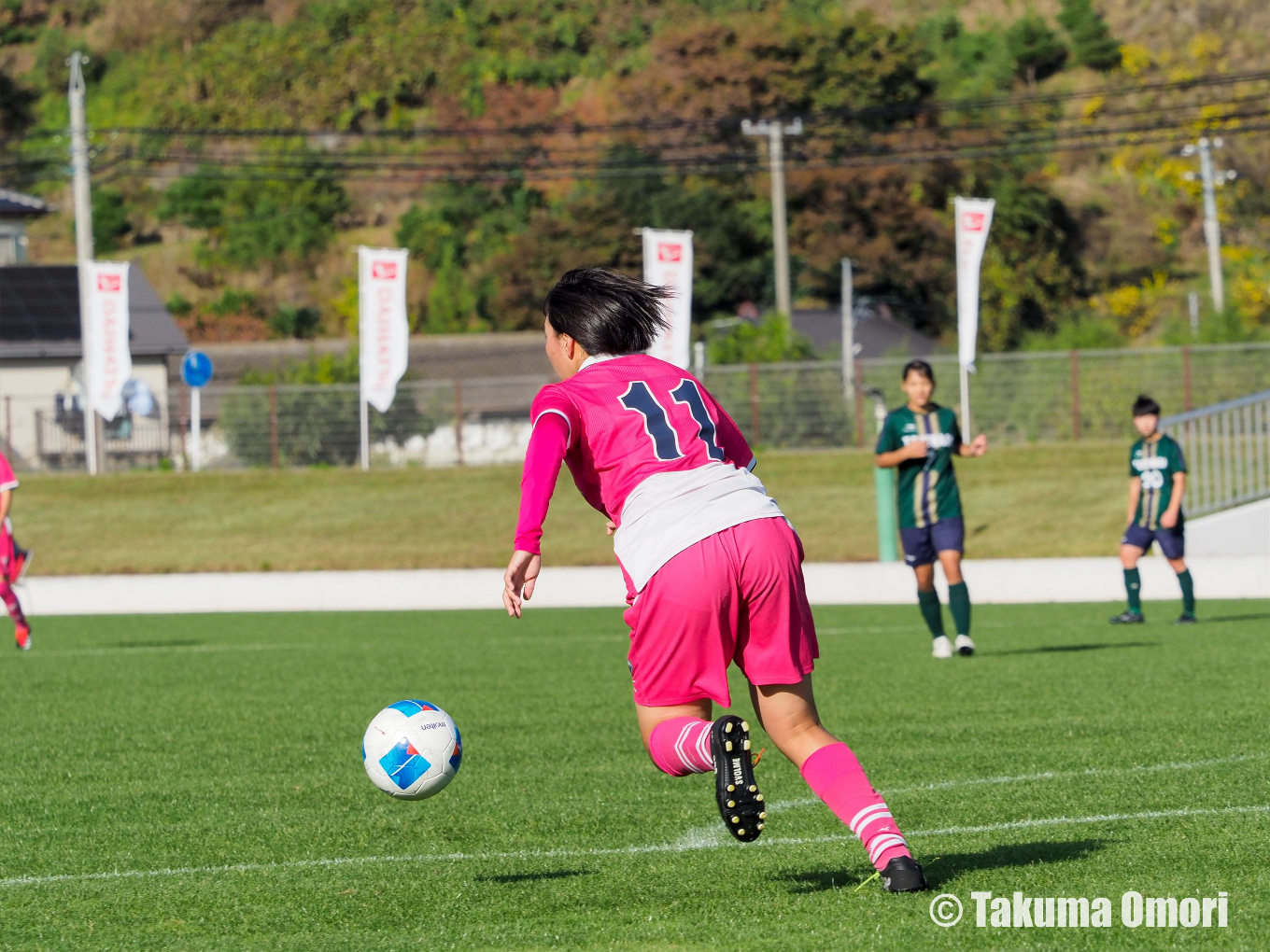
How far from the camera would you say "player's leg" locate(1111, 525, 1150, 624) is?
14.6 metres

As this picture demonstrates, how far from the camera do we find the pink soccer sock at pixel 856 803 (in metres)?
4.20

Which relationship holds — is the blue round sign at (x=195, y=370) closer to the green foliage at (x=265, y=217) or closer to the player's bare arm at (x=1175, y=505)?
the player's bare arm at (x=1175, y=505)

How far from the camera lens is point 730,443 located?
465 cm

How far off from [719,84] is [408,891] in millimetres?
61589

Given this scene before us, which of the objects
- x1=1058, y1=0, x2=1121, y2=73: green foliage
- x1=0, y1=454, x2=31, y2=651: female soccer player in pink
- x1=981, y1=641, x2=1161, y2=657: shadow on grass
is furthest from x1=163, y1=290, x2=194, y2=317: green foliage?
x1=981, y1=641, x2=1161, y2=657: shadow on grass

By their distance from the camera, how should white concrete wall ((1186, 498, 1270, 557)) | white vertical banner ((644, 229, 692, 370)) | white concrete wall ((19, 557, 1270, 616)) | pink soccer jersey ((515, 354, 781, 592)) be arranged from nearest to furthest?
1. pink soccer jersey ((515, 354, 781, 592))
2. white concrete wall ((19, 557, 1270, 616))
3. white concrete wall ((1186, 498, 1270, 557))
4. white vertical banner ((644, 229, 692, 370))

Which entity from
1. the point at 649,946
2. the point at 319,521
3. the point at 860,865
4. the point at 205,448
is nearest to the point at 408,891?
the point at 649,946

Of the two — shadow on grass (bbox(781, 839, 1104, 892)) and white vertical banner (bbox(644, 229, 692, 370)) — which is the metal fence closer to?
white vertical banner (bbox(644, 229, 692, 370))

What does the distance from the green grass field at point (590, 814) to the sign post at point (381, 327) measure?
1952 cm

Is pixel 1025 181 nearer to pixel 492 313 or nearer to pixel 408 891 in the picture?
pixel 492 313

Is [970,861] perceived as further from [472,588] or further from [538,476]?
[472,588]

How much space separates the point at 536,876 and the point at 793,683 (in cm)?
110

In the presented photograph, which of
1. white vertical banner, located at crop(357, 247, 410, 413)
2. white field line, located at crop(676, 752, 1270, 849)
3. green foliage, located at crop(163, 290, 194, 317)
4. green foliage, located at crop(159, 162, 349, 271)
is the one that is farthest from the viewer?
green foliage, located at crop(159, 162, 349, 271)

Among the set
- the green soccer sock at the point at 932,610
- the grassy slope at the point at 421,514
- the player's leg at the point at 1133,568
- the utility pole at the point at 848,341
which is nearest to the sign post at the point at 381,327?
the grassy slope at the point at 421,514
